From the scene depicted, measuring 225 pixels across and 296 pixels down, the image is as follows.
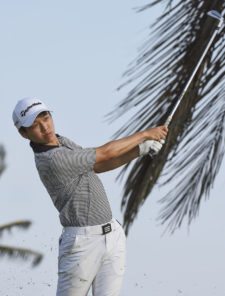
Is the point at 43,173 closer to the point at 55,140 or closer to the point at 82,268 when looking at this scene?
the point at 55,140

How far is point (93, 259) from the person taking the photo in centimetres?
444

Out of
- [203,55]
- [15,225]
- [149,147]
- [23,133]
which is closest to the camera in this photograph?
[23,133]

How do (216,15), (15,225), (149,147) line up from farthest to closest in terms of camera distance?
(15,225) → (216,15) → (149,147)

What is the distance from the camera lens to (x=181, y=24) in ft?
17.5

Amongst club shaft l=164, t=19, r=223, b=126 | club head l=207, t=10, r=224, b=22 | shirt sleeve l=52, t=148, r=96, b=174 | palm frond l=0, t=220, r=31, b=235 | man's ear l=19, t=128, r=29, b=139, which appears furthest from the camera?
palm frond l=0, t=220, r=31, b=235

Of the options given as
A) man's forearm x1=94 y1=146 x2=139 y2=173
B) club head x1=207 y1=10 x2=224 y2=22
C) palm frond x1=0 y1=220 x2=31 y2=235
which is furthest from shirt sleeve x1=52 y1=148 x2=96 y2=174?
palm frond x1=0 y1=220 x2=31 y2=235

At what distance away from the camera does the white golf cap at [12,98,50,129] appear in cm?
440

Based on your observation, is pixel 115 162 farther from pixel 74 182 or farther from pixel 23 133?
pixel 23 133

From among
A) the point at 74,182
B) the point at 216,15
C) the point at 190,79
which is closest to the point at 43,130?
the point at 74,182

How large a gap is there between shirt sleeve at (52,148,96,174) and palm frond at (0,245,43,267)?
1556 cm

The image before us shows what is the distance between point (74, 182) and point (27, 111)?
40cm

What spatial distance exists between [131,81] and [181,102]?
1.23 ft

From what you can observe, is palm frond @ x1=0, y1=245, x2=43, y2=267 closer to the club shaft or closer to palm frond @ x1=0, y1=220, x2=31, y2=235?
palm frond @ x1=0, y1=220, x2=31, y2=235

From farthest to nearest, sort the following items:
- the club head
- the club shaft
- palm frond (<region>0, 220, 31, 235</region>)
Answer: palm frond (<region>0, 220, 31, 235</region>) < the club shaft < the club head
